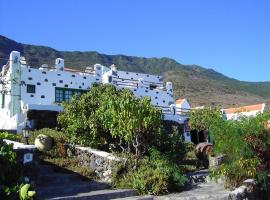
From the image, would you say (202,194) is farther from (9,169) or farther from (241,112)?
(241,112)

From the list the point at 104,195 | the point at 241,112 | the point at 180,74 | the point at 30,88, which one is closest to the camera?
the point at 104,195

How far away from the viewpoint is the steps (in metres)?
12.3

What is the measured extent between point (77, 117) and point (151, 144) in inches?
150

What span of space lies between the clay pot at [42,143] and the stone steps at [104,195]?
4.55 metres

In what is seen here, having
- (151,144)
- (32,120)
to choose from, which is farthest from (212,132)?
(32,120)

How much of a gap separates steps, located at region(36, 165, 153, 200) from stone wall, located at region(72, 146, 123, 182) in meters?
0.64

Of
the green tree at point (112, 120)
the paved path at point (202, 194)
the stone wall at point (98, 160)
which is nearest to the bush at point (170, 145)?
the green tree at point (112, 120)

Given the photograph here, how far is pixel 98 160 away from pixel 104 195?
3.03 metres

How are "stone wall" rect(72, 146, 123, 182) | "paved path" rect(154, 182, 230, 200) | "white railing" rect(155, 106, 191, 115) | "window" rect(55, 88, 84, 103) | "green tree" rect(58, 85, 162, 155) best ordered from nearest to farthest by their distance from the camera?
"paved path" rect(154, 182, 230, 200)
"stone wall" rect(72, 146, 123, 182)
"green tree" rect(58, 85, 162, 155)
"window" rect(55, 88, 84, 103)
"white railing" rect(155, 106, 191, 115)

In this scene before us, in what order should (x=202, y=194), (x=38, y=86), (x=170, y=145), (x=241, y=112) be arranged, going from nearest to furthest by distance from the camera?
(x=202, y=194), (x=170, y=145), (x=241, y=112), (x=38, y=86)

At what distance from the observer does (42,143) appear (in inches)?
669

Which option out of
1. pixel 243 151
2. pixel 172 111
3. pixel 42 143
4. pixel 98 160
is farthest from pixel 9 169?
pixel 172 111

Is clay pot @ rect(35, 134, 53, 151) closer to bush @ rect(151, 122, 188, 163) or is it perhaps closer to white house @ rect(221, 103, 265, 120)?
bush @ rect(151, 122, 188, 163)

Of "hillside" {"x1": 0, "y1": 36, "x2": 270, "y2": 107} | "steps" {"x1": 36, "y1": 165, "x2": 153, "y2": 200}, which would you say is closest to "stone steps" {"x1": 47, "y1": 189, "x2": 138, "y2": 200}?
"steps" {"x1": 36, "y1": 165, "x2": 153, "y2": 200}
